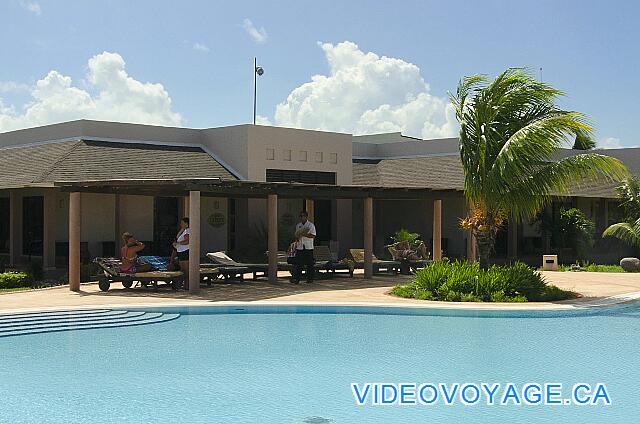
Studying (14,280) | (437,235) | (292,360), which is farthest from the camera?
(437,235)

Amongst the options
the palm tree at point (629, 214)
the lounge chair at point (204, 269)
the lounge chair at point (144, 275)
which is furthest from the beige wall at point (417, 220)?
the lounge chair at point (144, 275)

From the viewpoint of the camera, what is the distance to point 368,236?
21.6 meters

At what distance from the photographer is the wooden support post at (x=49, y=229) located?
72.5 feet

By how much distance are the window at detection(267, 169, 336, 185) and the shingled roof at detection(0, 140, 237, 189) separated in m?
1.71

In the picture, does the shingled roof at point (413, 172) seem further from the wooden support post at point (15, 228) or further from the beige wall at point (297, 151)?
the wooden support post at point (15, 228)

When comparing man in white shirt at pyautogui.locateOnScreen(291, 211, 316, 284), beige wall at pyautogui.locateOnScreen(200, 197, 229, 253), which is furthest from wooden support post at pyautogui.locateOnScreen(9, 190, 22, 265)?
man in white shirt at pyautogui.locateOnScreen(291, 211, 316, 284)

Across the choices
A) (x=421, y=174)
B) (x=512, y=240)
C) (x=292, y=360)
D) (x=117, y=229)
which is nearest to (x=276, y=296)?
(x=292, y=360)

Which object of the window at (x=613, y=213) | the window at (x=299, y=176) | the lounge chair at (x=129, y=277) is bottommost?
the lounge chair at (x=129, y=277)

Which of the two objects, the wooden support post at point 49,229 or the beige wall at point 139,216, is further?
the beige wall at point 139,216

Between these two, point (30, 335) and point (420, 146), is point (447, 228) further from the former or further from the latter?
point (30, 335)

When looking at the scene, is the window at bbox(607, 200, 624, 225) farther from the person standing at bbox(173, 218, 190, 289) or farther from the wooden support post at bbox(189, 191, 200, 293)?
the wooden support post at bbox(189, 191, 200, 293)

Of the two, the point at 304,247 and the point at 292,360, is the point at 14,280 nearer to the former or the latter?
the point at 304,247

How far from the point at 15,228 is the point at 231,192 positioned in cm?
784

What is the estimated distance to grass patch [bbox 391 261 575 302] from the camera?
1652 cm
